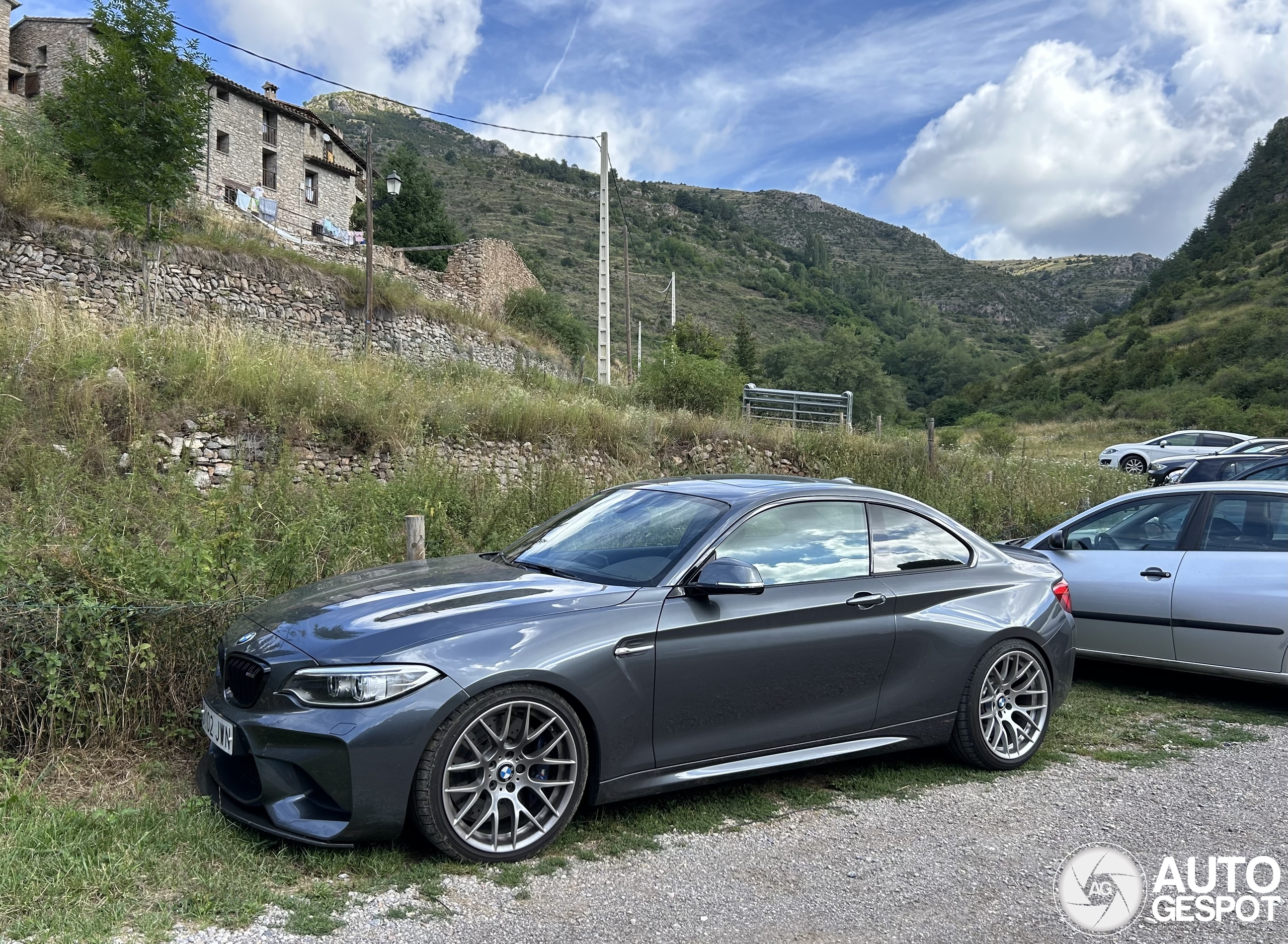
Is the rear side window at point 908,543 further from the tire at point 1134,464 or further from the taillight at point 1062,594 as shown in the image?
the tire at point 1134,464

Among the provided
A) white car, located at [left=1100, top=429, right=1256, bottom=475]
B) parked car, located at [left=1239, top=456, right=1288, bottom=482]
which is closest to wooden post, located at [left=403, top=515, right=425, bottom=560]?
parked car, located at [left=1239, top=456, right=1288, bottom=482]

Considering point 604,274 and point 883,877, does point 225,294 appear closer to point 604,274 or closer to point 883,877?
point 604,274

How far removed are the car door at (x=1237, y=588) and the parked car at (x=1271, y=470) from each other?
486 cm

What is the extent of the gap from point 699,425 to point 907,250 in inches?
5750

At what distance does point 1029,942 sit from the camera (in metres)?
3.26

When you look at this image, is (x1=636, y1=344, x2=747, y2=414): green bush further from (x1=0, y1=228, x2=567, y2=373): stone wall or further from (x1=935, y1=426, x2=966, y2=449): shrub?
(x1=935, y1=426, x2=966, y2=449): shrub

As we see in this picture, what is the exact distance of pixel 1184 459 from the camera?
92.5 ft

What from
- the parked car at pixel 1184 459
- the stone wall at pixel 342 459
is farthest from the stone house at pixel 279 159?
the parked car at pixel 1184 459

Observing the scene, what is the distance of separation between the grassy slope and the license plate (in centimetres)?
5687

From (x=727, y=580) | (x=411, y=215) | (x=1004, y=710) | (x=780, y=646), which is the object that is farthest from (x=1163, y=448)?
(x=411, y=215)

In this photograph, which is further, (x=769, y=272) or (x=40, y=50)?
(x=769, y=272)

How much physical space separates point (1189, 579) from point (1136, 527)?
2.41 ft

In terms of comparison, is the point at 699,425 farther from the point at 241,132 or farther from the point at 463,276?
the point at 241,132

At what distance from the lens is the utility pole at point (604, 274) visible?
25.1m
